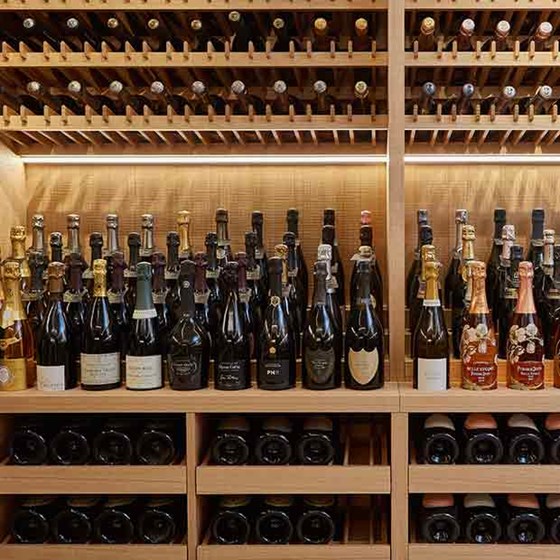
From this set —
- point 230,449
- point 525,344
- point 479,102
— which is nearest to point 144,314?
point 230,449

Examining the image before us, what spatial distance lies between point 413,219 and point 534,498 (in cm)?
79

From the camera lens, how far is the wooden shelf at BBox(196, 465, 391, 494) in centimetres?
142

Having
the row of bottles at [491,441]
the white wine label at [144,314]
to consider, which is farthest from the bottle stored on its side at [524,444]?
the white wine label at [144,314]

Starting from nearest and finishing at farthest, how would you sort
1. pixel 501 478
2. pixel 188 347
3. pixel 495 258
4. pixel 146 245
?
pixel 501 478 < pixel 188 347 < pixel 146 245 < pixel 495 258

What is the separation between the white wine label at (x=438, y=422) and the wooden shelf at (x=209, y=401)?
0.09m

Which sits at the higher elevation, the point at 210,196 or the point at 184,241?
the point at 210,196

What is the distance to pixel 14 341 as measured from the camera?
61.6 inches

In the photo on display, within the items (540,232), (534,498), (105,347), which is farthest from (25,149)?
(534,498)

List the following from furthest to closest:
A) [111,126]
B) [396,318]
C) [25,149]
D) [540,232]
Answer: [25,149] → [540,232] → [111,126] → [396,318]

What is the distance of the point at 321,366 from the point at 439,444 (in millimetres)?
→ 274

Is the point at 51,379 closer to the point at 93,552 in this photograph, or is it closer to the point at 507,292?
the point at 93,552

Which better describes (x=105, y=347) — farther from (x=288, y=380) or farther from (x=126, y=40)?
(x=126, y=40)

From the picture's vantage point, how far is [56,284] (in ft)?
5.08

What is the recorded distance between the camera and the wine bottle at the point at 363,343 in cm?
148
